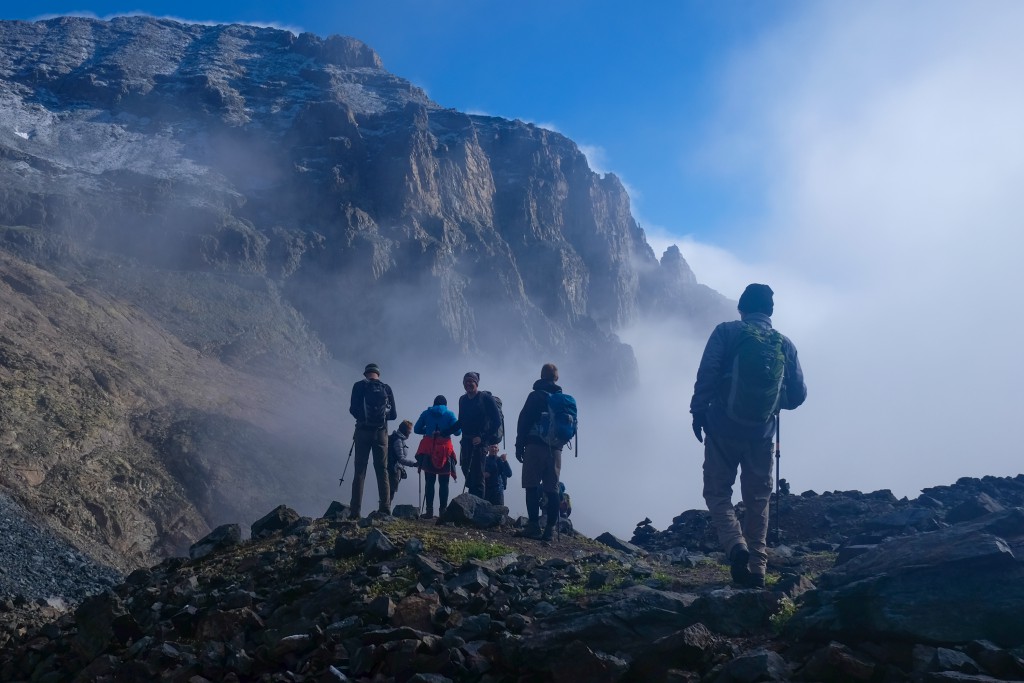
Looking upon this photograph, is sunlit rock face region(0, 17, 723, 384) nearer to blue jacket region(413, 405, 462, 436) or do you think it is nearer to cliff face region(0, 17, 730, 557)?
cliff face region(0, 17, 730, 557)

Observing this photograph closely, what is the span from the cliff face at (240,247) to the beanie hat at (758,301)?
19971 mm

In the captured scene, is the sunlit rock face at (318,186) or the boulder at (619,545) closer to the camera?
the boulder at (619,545)

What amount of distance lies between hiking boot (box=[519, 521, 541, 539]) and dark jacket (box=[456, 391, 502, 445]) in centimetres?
187

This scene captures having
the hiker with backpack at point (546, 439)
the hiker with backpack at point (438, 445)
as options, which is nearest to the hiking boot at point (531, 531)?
the hiker with backpack at point (546, 439)

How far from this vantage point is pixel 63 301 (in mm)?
38281

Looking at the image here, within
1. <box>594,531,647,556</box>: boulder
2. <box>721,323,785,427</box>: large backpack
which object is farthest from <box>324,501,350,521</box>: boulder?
<box>721,323,785,427</box>: large backpack

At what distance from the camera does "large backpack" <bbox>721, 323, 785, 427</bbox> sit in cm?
688

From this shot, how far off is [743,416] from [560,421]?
3955mm

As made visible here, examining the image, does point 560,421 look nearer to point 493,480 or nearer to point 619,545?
point 619,545

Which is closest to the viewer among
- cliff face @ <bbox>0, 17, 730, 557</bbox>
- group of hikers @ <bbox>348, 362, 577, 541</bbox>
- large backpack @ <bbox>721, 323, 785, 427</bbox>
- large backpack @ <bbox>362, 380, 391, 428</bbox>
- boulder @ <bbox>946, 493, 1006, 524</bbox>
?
large backpack @ <bbox>721, 323, 785, 427</bbox>

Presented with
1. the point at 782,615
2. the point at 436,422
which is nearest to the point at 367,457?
the point at 436,422

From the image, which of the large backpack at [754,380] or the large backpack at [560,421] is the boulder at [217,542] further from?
the large backpack at [754,380]

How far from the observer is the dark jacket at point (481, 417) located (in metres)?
12.8

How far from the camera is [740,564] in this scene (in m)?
6.79
